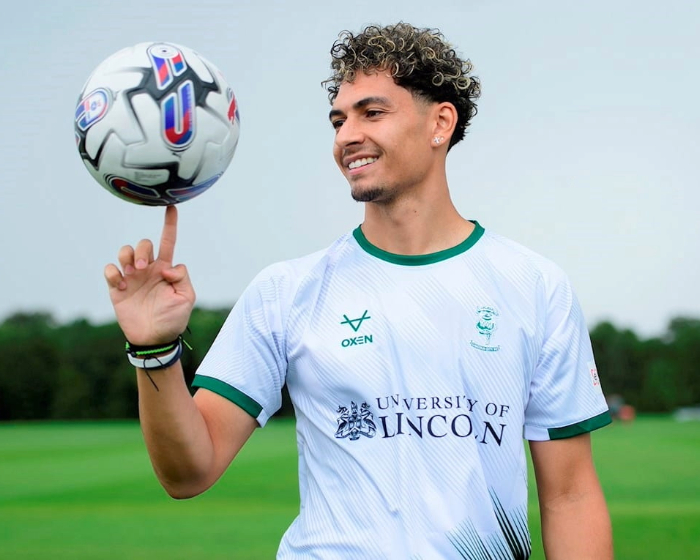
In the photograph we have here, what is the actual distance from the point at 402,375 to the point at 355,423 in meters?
0.29

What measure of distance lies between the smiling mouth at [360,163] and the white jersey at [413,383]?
415mm

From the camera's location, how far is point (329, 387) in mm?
4234

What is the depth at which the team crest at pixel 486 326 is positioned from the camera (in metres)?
4.34

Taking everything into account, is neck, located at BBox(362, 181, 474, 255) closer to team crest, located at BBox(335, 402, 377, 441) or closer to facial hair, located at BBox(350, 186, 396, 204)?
facial hair, located at BBox(350, 186, 396, 204)

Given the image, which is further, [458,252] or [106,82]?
[458,252]

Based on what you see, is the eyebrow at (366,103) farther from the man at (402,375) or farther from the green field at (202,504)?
the green field at (202,504)

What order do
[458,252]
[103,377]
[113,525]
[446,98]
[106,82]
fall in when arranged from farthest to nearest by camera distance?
Result: [103,377], [113,525], [446,98], [458,252], [106,82]

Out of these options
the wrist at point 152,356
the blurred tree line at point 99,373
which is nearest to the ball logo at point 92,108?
the wrist at point 152,356

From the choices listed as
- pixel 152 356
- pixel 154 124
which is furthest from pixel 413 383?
pixel 154 124

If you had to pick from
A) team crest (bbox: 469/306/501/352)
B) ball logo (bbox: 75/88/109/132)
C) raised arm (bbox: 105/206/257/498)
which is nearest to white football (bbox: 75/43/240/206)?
ball logo (bbox: 75/88/109/132)

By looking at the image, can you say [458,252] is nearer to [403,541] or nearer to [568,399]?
[568,399]

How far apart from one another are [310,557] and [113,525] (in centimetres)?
1411

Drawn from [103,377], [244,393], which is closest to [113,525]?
[244,393]

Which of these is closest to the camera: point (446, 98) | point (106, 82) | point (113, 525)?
point (106, 82)
